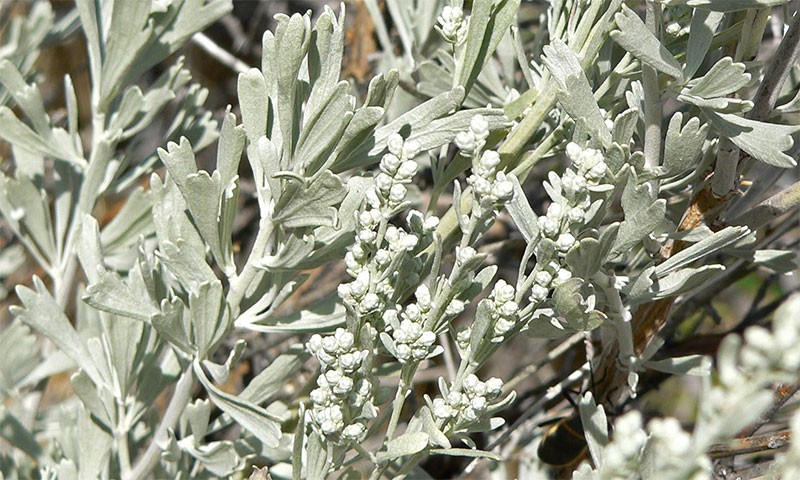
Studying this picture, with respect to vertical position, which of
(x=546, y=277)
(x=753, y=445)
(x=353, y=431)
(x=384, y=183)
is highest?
(x=384, y=183)

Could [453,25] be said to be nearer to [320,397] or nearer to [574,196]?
[574,196]

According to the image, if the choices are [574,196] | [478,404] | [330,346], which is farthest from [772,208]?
[330,346]

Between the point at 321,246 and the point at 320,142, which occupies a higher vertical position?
the point at 320,142

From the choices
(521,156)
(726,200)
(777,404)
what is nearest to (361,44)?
(521,156)

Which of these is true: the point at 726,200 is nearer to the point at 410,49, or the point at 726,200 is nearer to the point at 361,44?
the point at 410,49

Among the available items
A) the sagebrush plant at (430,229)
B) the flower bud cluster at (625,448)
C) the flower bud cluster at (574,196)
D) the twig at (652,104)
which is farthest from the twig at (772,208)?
the flower bud cluster at (625,448)

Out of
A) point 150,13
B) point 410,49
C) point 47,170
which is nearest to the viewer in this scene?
point 150,13
